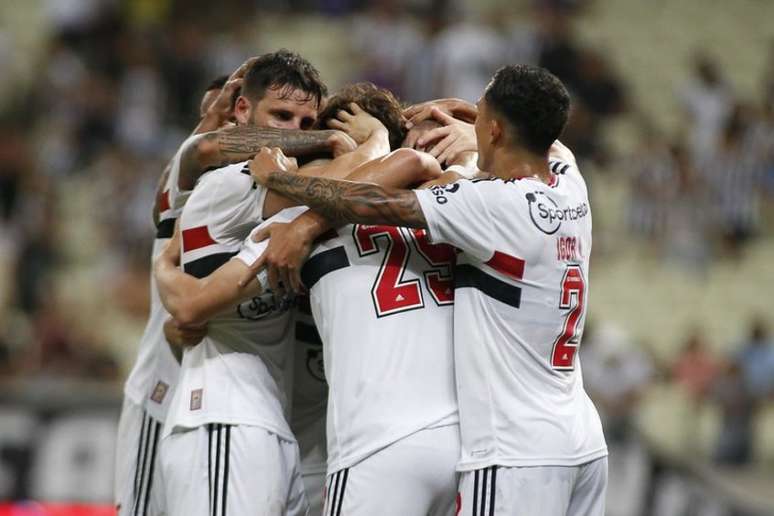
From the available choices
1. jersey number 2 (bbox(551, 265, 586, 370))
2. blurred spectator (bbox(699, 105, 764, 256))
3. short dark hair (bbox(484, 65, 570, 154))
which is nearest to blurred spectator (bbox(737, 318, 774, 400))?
blurred spectator (bbox(699, 105, 764, 256))

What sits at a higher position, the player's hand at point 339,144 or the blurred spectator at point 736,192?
the player's hand at point 339,144

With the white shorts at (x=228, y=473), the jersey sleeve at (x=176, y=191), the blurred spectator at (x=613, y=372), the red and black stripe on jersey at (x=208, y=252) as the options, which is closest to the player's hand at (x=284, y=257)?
the red and black stripe on jersey at (x=208, y=252)

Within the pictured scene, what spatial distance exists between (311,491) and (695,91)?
38.3ft

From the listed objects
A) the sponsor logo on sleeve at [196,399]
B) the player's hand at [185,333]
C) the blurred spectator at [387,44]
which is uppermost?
the blurred spectator at [387,44]

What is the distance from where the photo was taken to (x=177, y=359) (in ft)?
17.5

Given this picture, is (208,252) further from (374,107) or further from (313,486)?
(313,486)

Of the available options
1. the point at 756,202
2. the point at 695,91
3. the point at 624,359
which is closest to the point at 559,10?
the point at 695,91

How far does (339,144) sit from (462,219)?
63 cm

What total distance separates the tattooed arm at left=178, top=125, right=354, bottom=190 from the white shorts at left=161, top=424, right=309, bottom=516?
92 cm

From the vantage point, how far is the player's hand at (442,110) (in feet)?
16.6

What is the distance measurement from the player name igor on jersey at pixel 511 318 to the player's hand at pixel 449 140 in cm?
47

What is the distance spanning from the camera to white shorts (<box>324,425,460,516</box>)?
14.1ft

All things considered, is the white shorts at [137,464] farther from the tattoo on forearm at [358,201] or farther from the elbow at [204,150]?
the tattoo on forearm at [358,201]

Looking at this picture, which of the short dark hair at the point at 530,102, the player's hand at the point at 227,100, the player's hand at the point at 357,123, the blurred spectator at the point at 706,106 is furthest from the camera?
the blurred spectator at the point at 706,106
